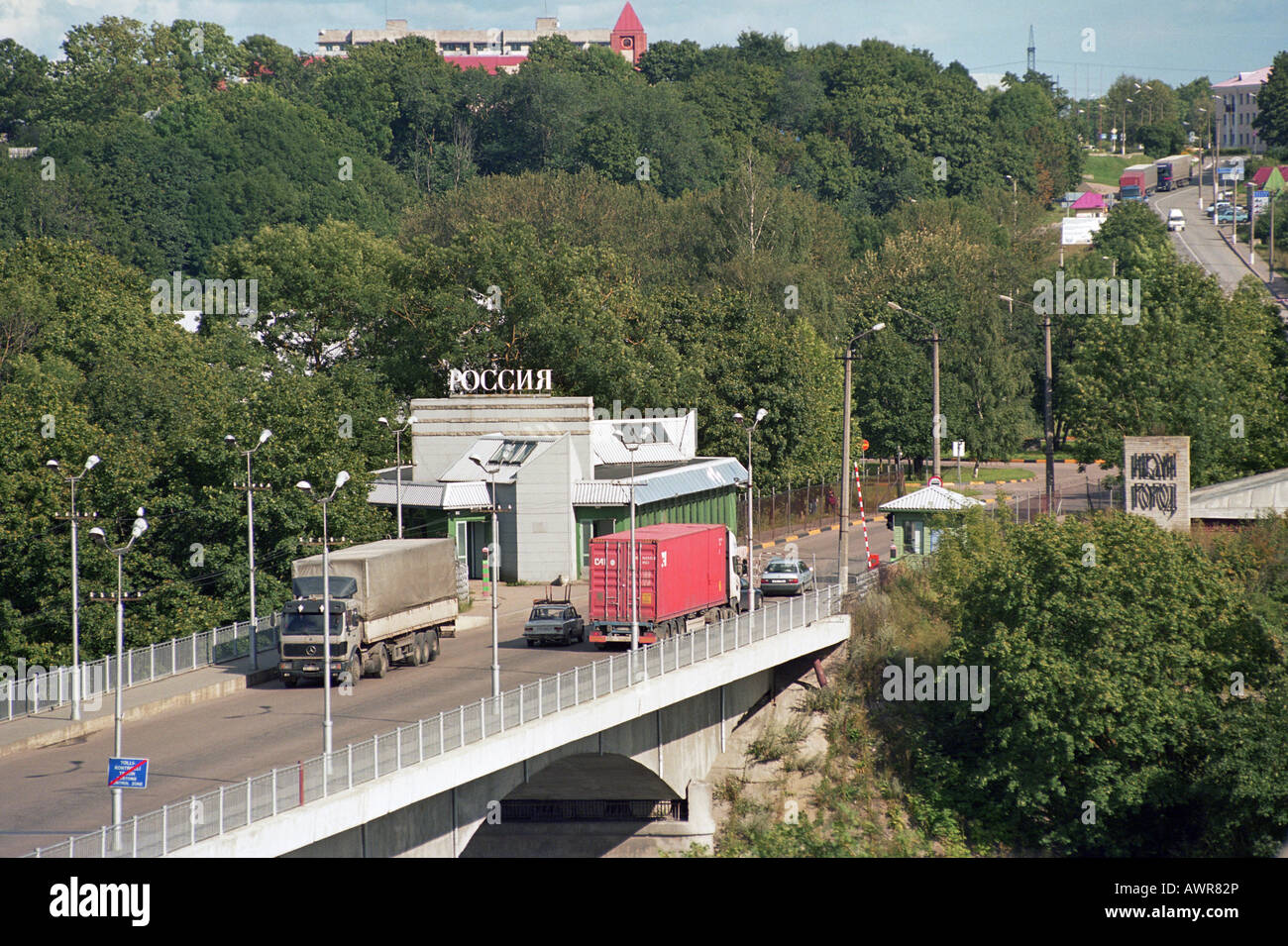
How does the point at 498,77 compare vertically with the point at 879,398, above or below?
above

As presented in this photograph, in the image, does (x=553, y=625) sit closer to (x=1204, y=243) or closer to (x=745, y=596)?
(x=745, y=596)

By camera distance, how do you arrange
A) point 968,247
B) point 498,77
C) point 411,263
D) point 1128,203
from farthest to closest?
1. point 498,77
2. point 1128,203
3. point 968,247
4. point 411,263

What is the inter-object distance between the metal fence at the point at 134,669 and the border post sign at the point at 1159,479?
3200 centimetres

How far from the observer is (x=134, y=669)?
38406mm

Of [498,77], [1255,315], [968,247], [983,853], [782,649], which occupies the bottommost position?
[983,853]

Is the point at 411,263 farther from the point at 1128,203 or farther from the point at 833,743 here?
the point at 1128,203

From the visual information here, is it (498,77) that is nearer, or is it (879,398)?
(879,398)

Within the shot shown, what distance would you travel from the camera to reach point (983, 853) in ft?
151

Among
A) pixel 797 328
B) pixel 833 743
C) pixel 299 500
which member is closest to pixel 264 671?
pixel 299 500

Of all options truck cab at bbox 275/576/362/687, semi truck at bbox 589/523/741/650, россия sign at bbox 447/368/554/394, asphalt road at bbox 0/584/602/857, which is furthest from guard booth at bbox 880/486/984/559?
truck cab at bbox 275/576/362/687

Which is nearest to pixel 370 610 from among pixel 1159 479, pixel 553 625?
pixel 553 625

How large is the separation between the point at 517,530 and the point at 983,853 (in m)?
22.4

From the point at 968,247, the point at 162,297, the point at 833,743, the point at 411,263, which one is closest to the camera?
the point at 833,743

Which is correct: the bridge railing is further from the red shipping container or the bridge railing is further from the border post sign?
the border post sign
